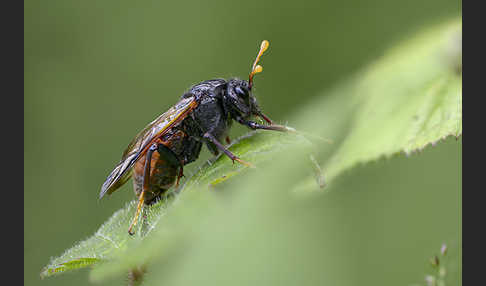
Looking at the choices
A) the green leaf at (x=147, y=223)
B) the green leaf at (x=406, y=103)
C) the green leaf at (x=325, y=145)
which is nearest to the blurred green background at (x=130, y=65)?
the green leaf at (x=325, y=145)

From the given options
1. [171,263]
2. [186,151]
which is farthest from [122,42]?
[171,263]

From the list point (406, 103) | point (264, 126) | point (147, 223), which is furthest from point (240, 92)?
point (147, 223)

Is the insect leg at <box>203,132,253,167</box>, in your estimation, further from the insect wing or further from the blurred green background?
the blurred green background

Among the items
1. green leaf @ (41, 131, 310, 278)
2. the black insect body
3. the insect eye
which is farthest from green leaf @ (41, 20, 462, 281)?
the insect eye

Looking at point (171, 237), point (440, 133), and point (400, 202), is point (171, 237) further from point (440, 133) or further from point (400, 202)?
point (400, 202)

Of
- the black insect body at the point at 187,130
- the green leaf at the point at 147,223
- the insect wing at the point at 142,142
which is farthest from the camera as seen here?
the black insect body at the point at 187,130

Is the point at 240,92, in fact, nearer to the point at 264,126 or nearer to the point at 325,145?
the point at 264,126

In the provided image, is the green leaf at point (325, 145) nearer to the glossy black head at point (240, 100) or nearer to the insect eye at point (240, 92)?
the glossy black head at point (240, 100)
